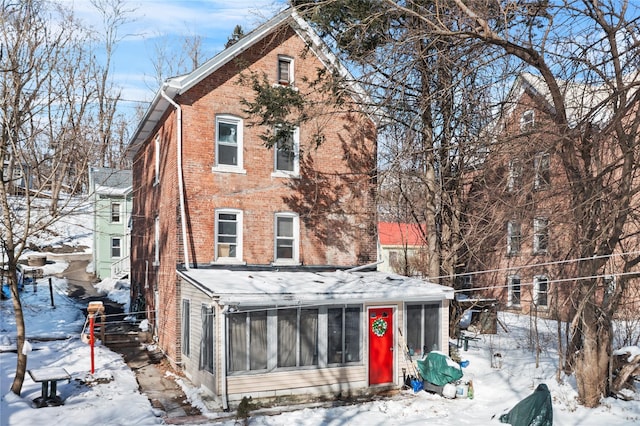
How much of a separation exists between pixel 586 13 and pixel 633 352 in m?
8.25

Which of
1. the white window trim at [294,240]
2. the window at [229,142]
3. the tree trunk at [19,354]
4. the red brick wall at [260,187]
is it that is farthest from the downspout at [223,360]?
the window at [229,142]

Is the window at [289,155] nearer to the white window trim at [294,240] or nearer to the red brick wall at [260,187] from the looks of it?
the red brick wall at [260,187]

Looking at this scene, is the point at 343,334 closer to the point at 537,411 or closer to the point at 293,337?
the point at 293,337

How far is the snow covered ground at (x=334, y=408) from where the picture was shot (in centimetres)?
1209

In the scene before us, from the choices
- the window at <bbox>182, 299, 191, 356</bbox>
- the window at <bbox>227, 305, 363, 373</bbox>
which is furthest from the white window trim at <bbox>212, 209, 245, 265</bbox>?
the window at <bbox>227, 305, 363, 373</bbox>

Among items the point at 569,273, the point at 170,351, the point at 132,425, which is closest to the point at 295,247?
the point at 170,351

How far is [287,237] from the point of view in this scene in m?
17.8

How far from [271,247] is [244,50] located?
6425 mm

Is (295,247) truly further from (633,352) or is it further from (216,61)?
(633,352)

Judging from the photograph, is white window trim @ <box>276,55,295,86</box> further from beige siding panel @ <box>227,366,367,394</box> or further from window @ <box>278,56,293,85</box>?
beige siding panel @ <box>227,366,367,394</box>

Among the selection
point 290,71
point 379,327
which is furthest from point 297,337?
point 290,71

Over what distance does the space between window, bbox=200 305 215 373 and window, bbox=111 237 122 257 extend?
2660cm

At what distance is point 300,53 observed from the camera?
18062 mm

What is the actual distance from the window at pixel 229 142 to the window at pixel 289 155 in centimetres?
131
